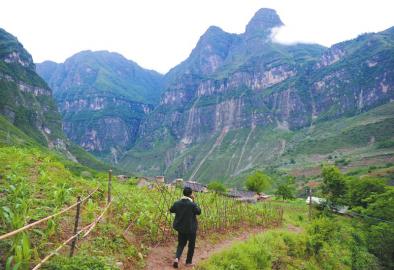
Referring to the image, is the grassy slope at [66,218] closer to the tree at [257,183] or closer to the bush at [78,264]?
the bush at [78,264]

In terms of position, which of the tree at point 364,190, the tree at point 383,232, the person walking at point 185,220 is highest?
the tree at point 364,190

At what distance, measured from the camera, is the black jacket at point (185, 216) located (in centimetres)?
1033

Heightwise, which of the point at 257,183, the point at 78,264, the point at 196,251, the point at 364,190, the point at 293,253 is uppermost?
the point at 364,190

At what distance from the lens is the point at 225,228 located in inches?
714

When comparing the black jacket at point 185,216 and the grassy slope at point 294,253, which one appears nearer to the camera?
the black jacket at point 185,216

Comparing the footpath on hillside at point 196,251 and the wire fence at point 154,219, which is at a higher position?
the wire fence at point 154,219

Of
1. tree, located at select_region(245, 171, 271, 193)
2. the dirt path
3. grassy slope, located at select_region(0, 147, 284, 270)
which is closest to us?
grassy slope, located at select_region(0, 147, 284, 270)

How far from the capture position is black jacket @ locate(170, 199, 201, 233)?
33.9 feet

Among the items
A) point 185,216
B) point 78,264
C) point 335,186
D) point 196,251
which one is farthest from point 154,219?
point 335,186

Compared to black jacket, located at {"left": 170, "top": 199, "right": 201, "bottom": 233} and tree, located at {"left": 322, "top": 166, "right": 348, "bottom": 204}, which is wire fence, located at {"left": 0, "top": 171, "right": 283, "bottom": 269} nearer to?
black jacket, located at {"left": 170, "top": 199, "right": 201, "bottom": 233}

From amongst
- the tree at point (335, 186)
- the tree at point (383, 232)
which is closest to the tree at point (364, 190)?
the tree at point (335, 186)

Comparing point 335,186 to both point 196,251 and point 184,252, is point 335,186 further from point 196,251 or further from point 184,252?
point 184,252

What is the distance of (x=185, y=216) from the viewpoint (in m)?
10.4

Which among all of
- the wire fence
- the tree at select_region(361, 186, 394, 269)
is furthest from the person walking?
the tree at select_region(361, 186, 394, 269)
